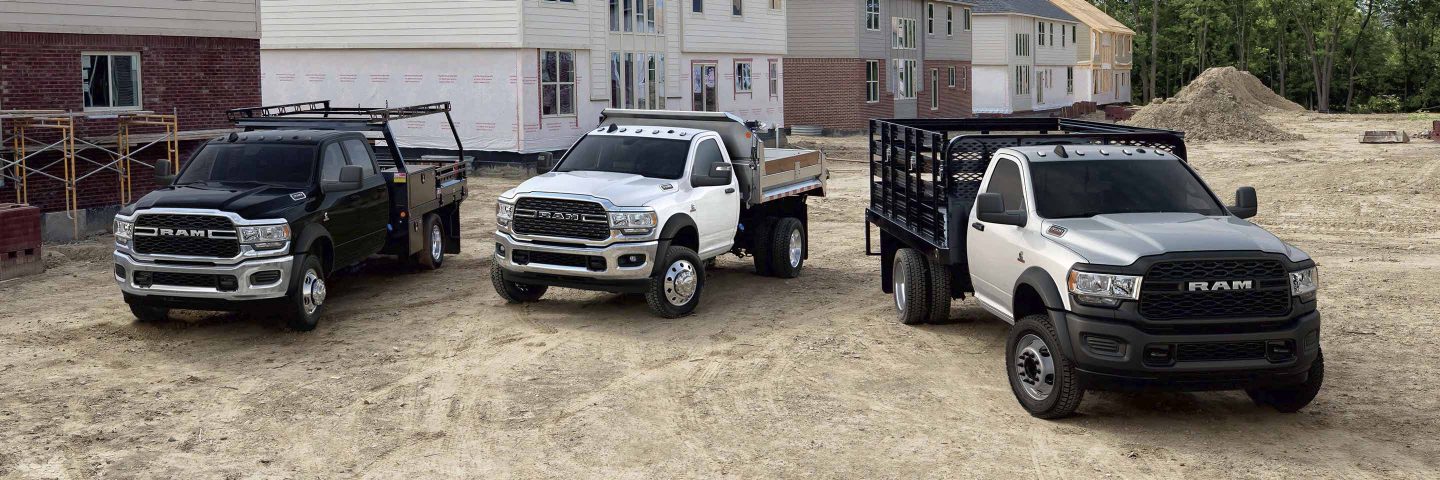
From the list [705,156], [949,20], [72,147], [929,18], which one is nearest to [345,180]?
A: [705,156]

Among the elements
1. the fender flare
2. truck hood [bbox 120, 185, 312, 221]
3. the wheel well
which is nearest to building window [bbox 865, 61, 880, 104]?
truck hood [bbox 120, 185, 312, 221]

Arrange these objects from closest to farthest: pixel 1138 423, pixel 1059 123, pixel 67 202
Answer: pixel 1138 423
pixel 1059 123
pixel 67 202

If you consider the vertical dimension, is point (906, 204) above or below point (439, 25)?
below

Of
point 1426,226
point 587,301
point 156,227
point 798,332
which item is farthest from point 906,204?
point 1426,226

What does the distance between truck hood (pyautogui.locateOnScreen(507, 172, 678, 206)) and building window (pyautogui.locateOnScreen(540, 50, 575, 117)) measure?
1727 cm

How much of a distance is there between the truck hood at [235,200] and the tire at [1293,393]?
8.13m

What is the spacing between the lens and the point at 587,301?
46.6 ft

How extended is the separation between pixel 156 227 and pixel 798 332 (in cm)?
570

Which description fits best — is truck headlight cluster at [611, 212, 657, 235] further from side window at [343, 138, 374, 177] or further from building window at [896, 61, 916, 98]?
building window at [896, 61, 916, 98]

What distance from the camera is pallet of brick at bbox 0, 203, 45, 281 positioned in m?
15.5

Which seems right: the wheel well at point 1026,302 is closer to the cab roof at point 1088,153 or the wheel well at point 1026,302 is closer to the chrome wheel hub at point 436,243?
the cab roof at point 1088,153

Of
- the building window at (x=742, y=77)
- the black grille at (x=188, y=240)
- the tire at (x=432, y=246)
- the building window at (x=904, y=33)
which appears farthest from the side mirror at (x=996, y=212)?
the building window at (x=904, y=33)

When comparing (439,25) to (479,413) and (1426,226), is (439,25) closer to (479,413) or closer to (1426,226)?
(1426,226)

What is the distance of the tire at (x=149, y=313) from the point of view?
12633 millimetres
